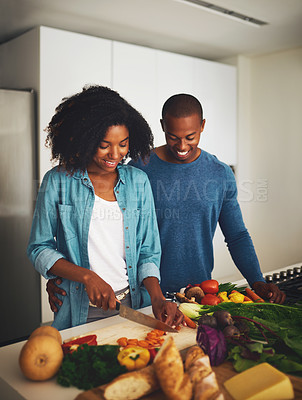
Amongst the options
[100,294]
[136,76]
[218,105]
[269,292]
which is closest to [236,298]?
[269,292]

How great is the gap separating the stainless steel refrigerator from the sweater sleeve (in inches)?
64.4

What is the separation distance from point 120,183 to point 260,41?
2745 mm

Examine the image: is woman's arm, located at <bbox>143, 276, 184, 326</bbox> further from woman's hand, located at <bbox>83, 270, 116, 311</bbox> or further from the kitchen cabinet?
the kitchen cabinet

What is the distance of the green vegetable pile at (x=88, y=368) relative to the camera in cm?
85

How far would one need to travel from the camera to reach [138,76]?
3.31 m

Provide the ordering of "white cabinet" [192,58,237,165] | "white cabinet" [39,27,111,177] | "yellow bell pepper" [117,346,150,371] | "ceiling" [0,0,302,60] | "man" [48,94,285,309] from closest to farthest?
"yellow bell pepper" [117,346,150,371]
"man" [48,94,285,309]
"ceiling" [0,0,302,60]
"white cabinet" [39,27,111,177]
"white cabinet" [192,58,237,165]

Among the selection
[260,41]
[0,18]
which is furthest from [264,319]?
[260,41]

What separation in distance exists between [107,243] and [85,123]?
37 cm

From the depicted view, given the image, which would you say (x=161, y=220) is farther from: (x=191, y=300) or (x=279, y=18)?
(x=279, y=18)

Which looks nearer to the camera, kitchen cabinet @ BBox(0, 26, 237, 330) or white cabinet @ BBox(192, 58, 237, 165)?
kitchen cabinet @ BBox(0, 26, 237, 330)

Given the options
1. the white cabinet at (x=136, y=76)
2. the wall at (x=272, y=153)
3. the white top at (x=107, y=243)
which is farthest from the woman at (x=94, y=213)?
the wall at (x=272, y=153)

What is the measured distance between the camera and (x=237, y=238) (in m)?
1.60

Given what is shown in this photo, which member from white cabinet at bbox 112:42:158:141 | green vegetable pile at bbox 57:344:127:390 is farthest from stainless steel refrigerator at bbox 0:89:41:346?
green vegetable pile at bbox 57:344:127:390

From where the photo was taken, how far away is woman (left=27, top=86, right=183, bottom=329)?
127 centimetres
